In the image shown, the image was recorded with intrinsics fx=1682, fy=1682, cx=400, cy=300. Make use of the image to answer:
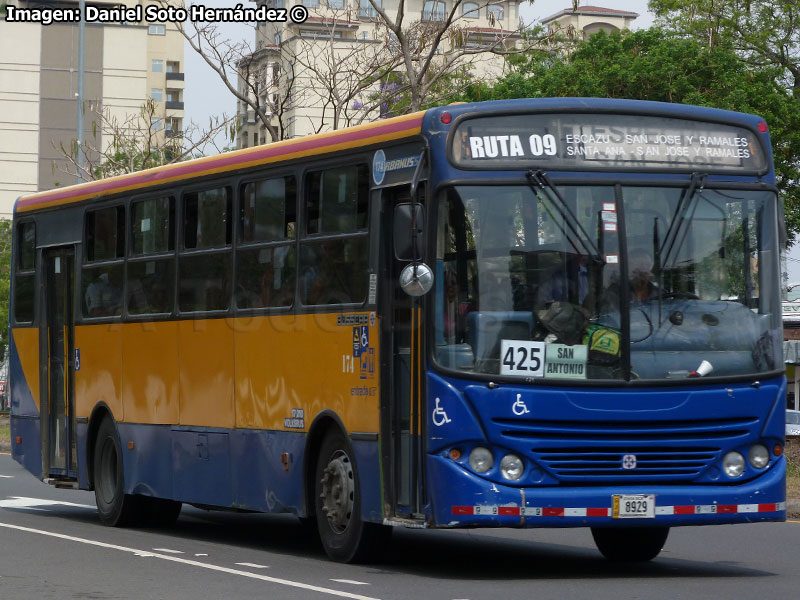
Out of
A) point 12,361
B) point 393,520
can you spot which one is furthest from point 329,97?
point 393,520

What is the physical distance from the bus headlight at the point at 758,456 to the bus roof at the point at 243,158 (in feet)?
9.94

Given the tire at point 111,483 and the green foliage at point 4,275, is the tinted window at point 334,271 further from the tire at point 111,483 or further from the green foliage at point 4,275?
the green foliage at point 4,275

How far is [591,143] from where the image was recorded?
35.9ft

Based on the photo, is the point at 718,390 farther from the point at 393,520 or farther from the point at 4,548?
the point at 4,548

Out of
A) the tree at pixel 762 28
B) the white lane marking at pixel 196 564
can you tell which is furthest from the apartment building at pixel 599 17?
the white lane marking at pixel 196 564

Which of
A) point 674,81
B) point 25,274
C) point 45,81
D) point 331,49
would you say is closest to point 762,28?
point 674,81

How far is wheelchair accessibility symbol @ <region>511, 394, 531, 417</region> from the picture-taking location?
10492 millimetres

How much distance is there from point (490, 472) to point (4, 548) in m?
4.51

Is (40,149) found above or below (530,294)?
above

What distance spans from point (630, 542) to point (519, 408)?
8.05 feet

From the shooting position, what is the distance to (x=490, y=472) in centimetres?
1048

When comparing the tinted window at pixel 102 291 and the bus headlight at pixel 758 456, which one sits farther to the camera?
the tinted window at pixel 102 291

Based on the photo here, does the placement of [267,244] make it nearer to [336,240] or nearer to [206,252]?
[336,240]

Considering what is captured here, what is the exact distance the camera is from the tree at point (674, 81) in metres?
41.3
